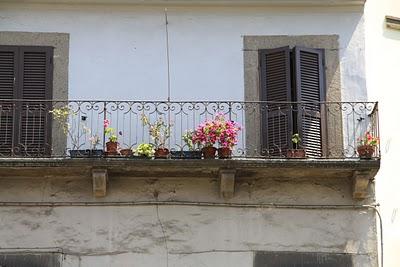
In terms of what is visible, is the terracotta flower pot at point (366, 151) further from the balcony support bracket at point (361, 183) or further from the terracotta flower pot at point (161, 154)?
the terracotta flower pot at point (161, 154)

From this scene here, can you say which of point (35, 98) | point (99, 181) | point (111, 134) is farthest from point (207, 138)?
point (35, 98)

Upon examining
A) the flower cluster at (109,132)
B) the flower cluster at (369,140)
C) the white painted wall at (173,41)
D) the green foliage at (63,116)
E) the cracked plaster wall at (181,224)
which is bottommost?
the cracked plaster wall at (181,224)

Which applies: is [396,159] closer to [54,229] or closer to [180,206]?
[180,206]

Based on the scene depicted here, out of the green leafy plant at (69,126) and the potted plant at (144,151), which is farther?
the green leafy plant at (69,126)

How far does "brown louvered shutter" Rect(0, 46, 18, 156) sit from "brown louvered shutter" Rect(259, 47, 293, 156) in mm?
3618

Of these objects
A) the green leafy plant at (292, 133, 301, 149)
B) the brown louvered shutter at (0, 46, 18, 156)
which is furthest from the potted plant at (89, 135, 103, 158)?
the green leafy plant at (292, 133, 301, 149)

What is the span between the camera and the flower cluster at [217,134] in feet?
45.2

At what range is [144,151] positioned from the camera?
13.8 metres

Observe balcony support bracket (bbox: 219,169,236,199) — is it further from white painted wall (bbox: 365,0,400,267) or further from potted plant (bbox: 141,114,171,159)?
white painted wall (bbox: 365,0,400,267)

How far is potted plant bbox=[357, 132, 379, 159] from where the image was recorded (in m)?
13.9

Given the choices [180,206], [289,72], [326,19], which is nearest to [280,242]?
[180,206]

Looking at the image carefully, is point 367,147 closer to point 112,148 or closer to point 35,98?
point 112,148

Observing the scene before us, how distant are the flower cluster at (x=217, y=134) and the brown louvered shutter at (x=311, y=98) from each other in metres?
1.07

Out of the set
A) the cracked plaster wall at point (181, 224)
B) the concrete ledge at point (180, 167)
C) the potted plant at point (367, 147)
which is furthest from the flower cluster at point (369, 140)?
the cracked plaster wall at point (181, 224)
